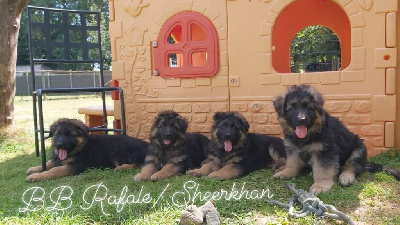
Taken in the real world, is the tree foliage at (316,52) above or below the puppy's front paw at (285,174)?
above

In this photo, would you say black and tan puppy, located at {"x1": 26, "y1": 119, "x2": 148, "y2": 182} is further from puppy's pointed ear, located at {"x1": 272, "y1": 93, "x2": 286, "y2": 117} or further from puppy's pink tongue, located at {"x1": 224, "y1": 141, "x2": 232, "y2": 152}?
puppy's pointed ear, located at {"x1": 272, "y1": 93, "x2": 286, "y2": 117}

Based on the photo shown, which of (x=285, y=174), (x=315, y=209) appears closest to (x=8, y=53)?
(x=285, y=174)

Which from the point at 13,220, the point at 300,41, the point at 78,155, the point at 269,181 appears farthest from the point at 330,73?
the point at 300,41

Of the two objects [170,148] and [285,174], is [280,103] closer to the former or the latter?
→ [285,174]

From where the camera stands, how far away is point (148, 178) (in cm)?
536

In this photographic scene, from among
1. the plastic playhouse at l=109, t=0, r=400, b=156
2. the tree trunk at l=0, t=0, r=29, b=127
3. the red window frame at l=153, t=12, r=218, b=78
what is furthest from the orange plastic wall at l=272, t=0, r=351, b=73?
the tree trunk at l=0, t=0, r=29, b=127

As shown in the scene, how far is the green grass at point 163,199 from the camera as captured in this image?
Answer: 12.4 ft

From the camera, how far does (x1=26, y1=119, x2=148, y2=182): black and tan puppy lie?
5.86m

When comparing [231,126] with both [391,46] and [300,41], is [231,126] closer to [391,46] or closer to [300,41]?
[391,46]

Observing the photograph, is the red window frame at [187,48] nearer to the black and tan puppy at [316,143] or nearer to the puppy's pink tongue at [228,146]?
the puppy's pink tongue at [228,146]

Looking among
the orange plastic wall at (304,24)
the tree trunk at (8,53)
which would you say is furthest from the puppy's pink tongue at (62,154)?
the orange plastic wall at (304,24)

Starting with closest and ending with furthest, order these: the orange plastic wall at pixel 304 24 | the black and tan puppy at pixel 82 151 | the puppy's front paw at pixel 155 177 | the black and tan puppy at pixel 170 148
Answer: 1. the puppy's front paw at pixel 155 177
2. the black and tan puppy at pixel 170 148
3. the black and tan puppy at pixel 82 151
4. the orange plastic wall at pixel 304 24

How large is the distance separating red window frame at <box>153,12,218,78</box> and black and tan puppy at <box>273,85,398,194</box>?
2.35 meters

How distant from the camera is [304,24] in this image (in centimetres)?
1086
